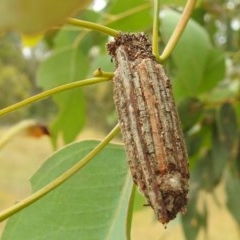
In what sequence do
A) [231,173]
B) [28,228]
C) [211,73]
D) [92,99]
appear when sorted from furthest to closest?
[92,99]
[231,173]
[211,73]
[28,228]

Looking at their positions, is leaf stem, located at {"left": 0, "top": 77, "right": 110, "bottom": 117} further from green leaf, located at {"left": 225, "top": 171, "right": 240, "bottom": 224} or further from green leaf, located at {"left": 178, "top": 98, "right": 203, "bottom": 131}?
green leaf, located at {"left": 225, "top": 171, "right": 240, "bottom": 224}

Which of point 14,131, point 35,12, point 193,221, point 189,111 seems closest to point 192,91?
point 189,111

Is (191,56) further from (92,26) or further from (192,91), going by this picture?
(92,26)

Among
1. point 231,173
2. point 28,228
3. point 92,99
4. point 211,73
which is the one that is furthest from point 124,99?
point 92,99

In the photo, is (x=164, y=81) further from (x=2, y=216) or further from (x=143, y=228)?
(x=143, y=228)

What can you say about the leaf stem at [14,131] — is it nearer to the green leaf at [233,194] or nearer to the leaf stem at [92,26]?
the leaf stem at [92,26]

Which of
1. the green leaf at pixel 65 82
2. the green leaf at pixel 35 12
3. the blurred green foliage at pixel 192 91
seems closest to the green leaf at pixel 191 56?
the blurred green foliage at pixel 192 91
